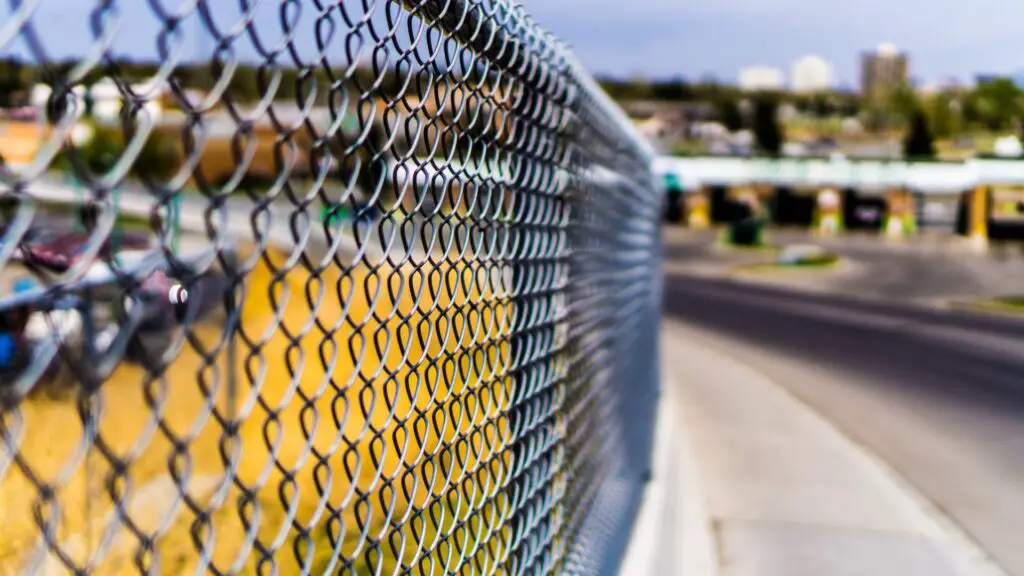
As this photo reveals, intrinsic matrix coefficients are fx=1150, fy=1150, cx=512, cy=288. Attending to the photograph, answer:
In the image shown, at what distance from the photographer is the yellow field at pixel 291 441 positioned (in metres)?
1.39

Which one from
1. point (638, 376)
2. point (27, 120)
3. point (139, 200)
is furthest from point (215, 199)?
point (638, 376)

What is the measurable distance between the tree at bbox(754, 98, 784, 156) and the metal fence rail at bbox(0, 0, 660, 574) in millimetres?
88724

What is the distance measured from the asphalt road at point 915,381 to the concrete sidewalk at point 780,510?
14.5 inches

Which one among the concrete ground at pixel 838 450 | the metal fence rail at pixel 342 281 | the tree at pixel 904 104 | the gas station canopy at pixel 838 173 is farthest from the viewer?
the tree at pixel 904 104

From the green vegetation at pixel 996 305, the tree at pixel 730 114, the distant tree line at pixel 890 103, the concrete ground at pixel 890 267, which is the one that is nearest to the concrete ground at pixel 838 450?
the green vegetation at pixel 996 305

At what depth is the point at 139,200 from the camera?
5.61 feet

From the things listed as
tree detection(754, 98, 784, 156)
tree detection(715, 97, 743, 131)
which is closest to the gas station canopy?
tree detection(754, 98, 784, 156)

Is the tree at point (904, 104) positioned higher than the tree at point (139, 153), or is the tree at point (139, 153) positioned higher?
the tree at point (904, 104)

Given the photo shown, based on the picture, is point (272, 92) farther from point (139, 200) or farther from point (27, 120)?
point (139, 200)

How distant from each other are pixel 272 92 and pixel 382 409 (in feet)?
15.4

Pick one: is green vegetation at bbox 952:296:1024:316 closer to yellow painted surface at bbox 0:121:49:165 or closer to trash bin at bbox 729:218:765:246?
yellow painted surface at bbox 0:121:49:165

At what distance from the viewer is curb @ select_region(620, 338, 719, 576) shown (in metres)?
4.79

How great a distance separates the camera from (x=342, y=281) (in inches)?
87.7

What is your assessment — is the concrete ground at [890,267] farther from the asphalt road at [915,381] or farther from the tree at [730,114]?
the tree at [730,114]
